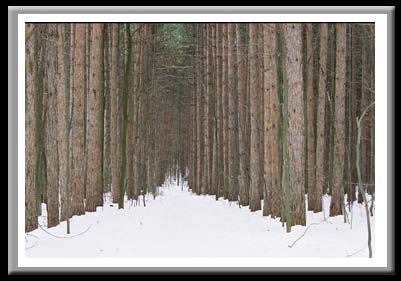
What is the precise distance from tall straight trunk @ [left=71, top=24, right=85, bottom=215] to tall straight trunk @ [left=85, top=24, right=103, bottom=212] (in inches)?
20.7

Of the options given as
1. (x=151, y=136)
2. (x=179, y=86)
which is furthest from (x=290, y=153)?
(x=179, y=86)

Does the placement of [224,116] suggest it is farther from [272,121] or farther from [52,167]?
[52,167]

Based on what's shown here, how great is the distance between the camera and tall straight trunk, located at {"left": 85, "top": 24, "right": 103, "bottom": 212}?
1294cm

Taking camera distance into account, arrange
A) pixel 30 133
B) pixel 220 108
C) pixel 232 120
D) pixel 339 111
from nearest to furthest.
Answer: pixel 30 133, pixel 339 111, pixel 232 120, pixel 220 108

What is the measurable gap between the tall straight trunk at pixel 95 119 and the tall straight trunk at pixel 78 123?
527 millimetres

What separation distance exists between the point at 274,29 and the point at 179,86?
24020 millimetres

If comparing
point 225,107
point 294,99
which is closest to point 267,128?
point 294,99

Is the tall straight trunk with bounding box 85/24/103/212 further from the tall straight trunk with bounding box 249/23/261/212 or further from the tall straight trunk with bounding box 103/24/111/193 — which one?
the tall straight trunk with bounding box 249/23/261/212

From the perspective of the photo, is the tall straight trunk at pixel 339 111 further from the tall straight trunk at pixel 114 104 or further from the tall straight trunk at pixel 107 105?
the tall straight trunk at pixel 107 105

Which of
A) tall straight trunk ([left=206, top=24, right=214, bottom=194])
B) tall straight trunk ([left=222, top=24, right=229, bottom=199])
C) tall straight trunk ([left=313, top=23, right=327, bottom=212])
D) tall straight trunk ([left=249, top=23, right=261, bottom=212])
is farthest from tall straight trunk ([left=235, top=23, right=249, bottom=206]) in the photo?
tall straight trunk ([left=206, top=24, right=214, bottom=194])

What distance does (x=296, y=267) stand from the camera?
4.51 meters

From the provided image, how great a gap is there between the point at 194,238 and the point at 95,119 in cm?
609

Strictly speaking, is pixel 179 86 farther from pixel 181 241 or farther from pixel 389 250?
pixel 389 250

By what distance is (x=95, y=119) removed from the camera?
13273 millimetres
